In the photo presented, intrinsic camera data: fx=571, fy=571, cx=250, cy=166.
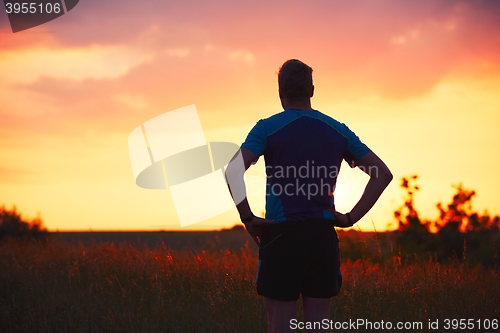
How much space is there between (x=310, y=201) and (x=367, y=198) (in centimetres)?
54

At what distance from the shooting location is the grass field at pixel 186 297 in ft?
21.8

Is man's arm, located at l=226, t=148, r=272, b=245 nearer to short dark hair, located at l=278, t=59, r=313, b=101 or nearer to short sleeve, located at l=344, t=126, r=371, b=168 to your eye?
short dark hair, located at l=278, t=59, r=313, b=101

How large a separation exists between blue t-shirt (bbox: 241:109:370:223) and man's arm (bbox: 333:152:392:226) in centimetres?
28

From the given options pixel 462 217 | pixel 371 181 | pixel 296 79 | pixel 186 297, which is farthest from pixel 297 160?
pixel 462 217

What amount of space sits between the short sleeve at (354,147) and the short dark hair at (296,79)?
15.6 inches

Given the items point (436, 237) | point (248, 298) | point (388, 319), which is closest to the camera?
point (388, 319)

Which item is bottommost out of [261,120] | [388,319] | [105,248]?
[388,319]

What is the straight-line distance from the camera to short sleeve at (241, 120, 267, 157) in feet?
11.9

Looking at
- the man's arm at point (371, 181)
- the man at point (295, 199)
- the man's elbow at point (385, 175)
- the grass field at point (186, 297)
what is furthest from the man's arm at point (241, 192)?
the grass field at point (186, 297)

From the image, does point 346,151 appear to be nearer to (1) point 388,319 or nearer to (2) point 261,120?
(2) point 261,120

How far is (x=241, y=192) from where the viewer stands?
3779 millimetres

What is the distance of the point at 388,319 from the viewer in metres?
6.57

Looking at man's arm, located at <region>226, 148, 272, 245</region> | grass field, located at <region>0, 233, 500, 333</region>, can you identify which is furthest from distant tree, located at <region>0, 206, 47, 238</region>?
man's arm, located at <region>226, 148, 272, 245</region>

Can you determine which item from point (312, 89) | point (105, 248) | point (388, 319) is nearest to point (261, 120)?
point (312, 89)
